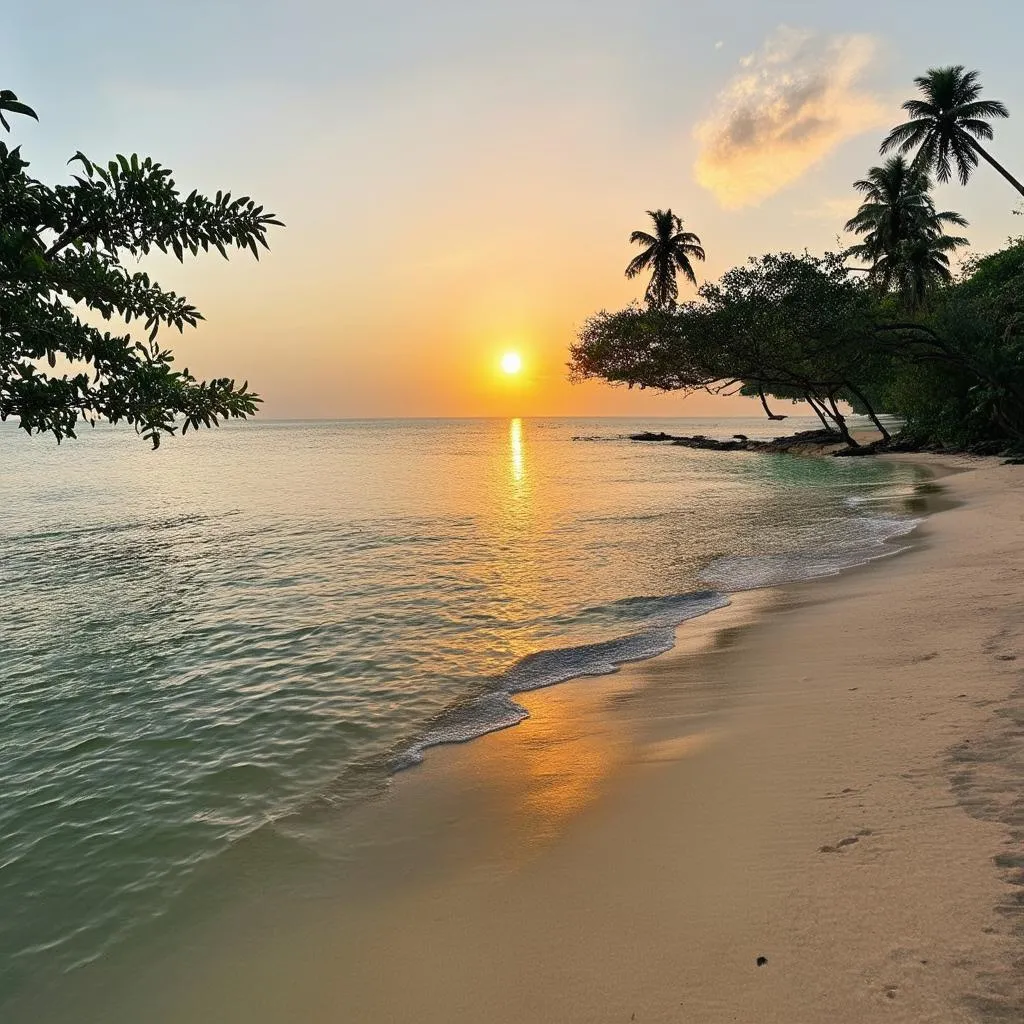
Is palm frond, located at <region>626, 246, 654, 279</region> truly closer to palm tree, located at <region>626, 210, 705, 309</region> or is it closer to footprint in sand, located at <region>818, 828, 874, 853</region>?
palm tree, located at <region>626, 210, 705, 309</region>

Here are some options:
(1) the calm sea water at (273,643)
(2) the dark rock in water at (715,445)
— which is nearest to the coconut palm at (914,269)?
(2) the dark rock in water at (715,445)

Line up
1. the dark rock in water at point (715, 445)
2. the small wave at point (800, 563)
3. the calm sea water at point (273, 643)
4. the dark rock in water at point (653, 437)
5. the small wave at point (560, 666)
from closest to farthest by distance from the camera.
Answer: the calm sea water at point (273, 643) < the small wave at point (560, 666) < the small wave at point (800, 563) < the dark rock in water at point (715, 445) < the dark rock in water at point (653, 437)

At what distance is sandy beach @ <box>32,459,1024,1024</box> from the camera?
297 cm

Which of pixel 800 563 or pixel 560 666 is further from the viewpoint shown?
pixel 800 563

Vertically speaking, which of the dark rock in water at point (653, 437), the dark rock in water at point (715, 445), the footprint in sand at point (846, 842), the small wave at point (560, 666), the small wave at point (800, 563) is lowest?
the small wave at point (560, 666)

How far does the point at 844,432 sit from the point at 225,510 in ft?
138

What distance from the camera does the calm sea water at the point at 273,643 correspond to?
5.09 metres

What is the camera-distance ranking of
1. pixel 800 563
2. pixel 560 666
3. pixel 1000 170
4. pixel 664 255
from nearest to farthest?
pixel 560 666 < pixel 800 563 < pixel 1000 170 < pixel 664 255

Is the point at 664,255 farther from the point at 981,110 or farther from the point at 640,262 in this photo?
the point at 981,110

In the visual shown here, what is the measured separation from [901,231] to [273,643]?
57.0 metres

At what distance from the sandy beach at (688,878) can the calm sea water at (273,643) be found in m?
0.96

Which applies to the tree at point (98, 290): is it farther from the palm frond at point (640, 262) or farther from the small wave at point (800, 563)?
the palm frond at point (640, 262)

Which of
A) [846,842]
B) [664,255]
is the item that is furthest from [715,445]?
[846,842]

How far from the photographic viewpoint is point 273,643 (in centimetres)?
998
